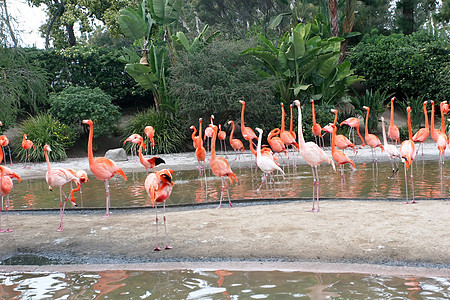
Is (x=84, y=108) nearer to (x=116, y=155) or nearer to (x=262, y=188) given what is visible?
(x=116, y=155)

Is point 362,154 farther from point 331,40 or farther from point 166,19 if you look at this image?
point 166,19

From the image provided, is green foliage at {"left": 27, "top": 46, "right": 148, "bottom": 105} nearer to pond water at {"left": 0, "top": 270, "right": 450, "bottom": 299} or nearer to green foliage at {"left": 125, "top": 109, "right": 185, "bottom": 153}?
green foliage at {"left": 125, "top": 109, "right": 185, "bottom": 153}

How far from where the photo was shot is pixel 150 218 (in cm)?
650

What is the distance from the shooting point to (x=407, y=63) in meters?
20.0

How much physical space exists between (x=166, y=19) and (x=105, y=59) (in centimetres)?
482

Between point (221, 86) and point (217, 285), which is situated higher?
point (221, 86)

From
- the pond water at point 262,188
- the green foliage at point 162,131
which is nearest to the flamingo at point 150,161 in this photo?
the pond water at point 262,188

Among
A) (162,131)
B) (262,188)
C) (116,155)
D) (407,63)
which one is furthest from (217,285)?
(407,63)

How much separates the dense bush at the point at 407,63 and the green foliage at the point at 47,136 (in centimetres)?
1254

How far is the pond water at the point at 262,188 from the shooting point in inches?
316

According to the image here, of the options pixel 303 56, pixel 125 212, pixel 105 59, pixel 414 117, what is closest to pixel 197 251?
pixel 125 212

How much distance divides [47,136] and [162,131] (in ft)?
12.7

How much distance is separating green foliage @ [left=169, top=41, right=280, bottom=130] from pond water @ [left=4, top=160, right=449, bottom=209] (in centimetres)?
527

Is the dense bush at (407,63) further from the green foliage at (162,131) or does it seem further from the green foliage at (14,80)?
the green foliage at (14,80)
